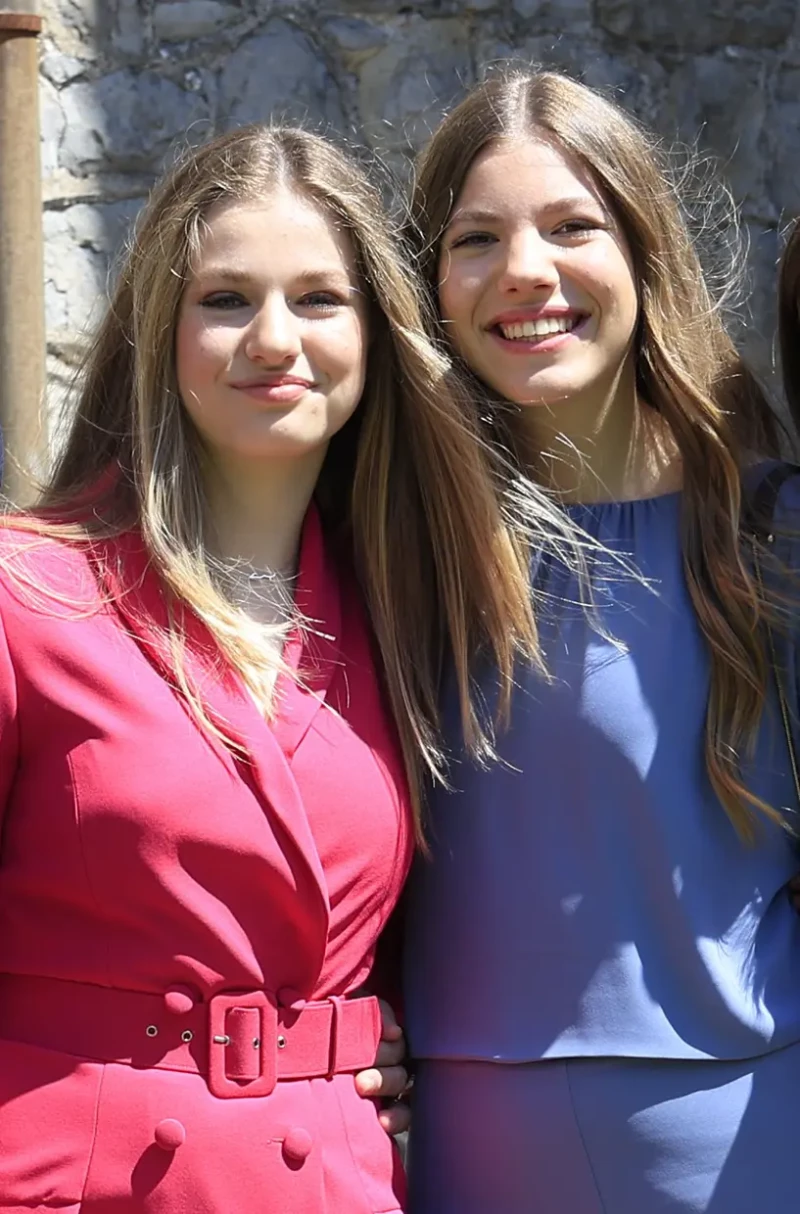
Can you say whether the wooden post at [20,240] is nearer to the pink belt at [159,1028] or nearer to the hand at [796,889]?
the pink belt at [159,1028]

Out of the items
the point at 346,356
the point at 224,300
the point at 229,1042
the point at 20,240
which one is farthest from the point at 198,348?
the point at 20,240

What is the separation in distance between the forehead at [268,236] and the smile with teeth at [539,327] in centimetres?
22

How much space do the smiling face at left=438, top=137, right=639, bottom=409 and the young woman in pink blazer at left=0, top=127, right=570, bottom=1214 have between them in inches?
2.9

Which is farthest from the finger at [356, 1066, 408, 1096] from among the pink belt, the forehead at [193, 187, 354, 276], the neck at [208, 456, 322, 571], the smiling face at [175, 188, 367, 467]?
the forehead at [193, 187, 354, 276]

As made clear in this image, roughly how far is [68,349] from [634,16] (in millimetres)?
1356

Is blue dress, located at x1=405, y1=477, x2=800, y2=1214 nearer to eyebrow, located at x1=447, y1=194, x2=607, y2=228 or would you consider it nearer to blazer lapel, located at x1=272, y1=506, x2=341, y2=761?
blazer lapel, located at x1=272, y1=506, x2=341, y2=761

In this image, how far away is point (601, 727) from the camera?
81.1 inches

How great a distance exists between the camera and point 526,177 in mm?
2189

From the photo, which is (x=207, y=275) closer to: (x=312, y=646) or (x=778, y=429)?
(x=312, y=646)

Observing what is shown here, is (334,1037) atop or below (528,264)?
below

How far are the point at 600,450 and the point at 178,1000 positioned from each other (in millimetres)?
905

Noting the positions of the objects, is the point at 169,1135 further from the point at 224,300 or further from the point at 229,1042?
the point at 224,300

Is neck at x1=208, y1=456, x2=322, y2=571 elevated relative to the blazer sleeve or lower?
elevated

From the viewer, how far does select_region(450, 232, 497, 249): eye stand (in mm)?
2217
